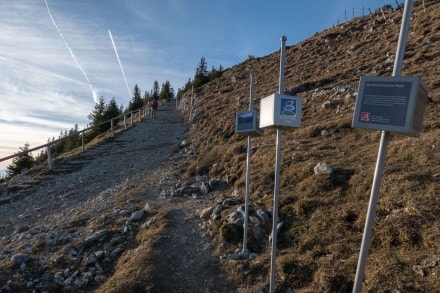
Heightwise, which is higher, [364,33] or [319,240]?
[364,33]

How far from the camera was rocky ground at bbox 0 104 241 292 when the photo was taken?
7.60 meters

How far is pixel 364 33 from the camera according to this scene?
35.6 m

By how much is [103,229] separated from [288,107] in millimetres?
6291

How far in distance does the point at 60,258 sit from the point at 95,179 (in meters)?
7.87

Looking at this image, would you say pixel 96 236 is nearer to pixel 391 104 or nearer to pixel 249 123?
pixel 249 123

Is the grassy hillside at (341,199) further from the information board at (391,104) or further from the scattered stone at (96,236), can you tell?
the scattered stone at (96,236)

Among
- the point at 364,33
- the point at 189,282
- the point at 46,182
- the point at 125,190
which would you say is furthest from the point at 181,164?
the point at 364,33

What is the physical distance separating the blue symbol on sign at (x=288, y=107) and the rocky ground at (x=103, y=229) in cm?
349

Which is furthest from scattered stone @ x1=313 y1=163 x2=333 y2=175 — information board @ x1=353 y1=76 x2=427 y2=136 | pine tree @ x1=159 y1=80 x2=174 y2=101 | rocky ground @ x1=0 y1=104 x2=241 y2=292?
pine tree @ x1=159 y1=80 x2=174 y2=101

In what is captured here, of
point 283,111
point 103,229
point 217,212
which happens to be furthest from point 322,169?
point 103,229

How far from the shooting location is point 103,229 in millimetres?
9680

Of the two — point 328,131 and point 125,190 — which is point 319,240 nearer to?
point 328,131

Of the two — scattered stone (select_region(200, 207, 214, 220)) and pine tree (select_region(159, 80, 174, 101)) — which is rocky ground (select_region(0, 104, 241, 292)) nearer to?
scattered stone (select_region(200, 207, 214, 220))

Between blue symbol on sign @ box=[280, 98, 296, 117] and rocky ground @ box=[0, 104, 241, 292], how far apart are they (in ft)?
11.5
